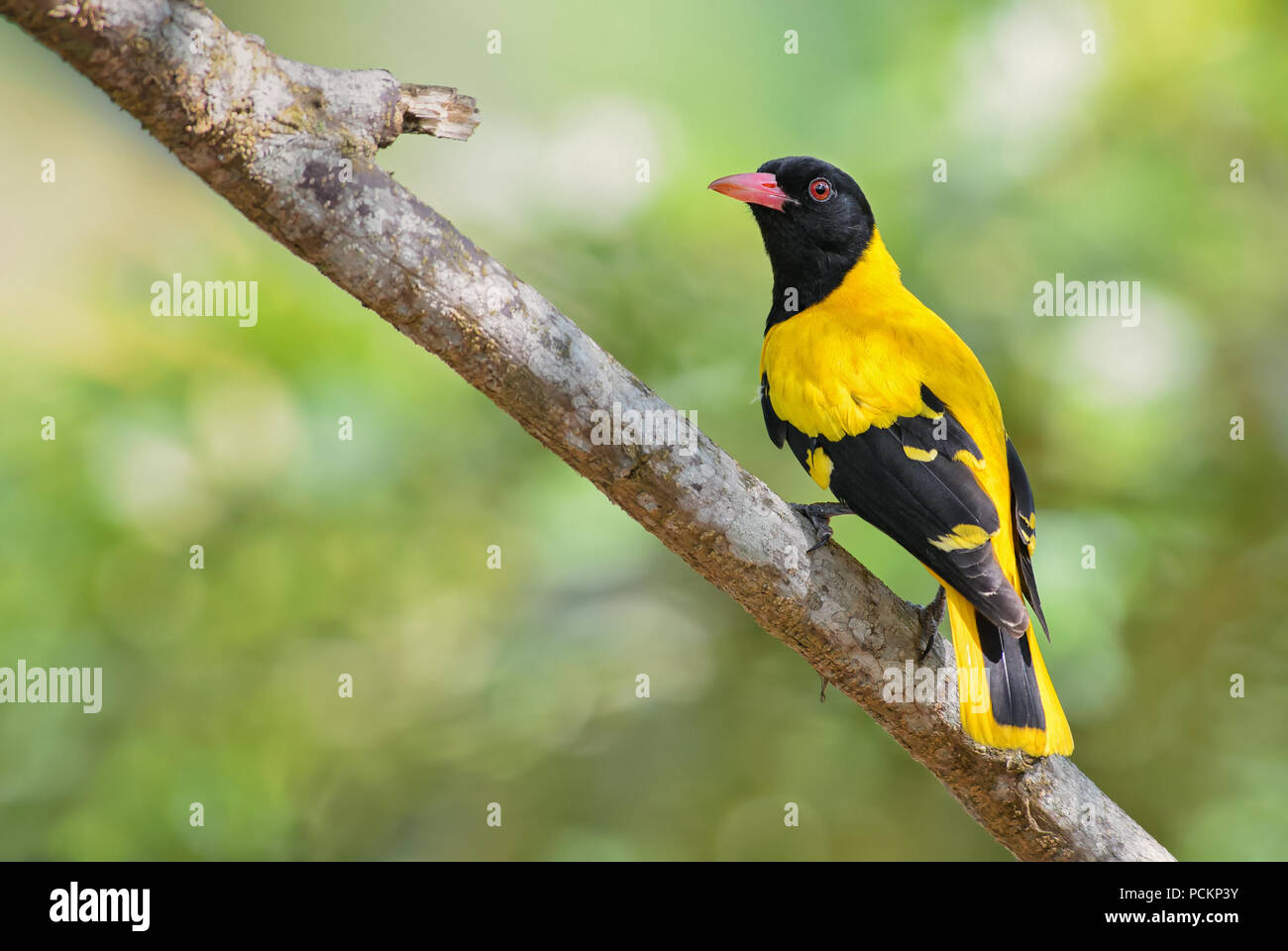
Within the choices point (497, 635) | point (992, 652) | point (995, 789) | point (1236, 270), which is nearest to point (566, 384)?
point (992, 652)

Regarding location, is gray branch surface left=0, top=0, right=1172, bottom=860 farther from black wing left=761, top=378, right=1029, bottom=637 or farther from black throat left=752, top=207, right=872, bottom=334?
black throat left=752, top=207, right=872, bottom=334

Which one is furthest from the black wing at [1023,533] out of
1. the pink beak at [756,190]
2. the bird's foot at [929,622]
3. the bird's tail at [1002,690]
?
the pink beak at [756,190]

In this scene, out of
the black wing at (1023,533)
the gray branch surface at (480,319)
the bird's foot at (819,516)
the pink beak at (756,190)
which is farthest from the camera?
the pink beak at (756,190)

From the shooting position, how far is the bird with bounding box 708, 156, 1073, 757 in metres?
2.39

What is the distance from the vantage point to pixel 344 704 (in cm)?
395

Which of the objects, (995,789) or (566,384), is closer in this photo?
(566,384)

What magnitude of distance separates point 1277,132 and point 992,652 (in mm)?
3053

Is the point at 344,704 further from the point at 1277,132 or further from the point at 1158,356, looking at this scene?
the point at 1277,132

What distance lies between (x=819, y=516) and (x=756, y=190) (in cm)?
133

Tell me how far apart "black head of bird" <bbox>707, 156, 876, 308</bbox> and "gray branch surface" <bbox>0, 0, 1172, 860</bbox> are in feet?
4.21

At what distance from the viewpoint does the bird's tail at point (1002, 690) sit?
2330mm

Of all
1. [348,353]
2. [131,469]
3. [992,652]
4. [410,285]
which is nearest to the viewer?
[410,285]

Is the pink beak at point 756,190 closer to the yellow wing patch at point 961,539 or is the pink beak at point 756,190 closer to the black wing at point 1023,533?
the black wing at point 1023,533

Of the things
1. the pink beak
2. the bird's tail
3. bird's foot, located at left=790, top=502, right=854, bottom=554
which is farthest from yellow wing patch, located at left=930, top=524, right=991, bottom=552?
the pink beak
